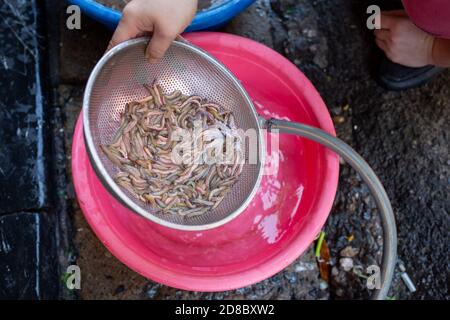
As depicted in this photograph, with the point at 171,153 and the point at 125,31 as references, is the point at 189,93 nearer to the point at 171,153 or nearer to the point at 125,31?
the point at 171,153

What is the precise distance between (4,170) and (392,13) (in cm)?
147

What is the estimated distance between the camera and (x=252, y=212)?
1.89m

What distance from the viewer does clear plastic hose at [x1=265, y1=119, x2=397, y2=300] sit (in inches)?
58.7

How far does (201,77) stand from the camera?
1661 mm

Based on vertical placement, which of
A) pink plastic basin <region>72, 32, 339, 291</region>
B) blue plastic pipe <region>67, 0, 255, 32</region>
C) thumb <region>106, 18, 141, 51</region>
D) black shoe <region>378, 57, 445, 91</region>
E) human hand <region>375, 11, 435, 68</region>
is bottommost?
pink plastic basin <region>72, 32, 339, 291</region>

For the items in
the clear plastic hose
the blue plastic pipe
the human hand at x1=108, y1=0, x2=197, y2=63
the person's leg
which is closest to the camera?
the human hand at x1=108, y1=0, x2=197, y2=63

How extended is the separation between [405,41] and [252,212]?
0.82 metres

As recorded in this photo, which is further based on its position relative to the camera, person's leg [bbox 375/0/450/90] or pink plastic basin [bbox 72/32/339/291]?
person's leg [bbox 375/0/450/90]

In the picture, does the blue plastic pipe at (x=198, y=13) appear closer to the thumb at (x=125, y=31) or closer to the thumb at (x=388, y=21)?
the thumb at (x=125, y=31)

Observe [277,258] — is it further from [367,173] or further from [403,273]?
[403,273]

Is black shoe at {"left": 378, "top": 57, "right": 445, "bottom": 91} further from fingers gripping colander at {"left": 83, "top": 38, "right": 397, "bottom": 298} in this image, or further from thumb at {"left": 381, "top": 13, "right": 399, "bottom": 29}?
fingers gripping colander at {"left": 83, "top": 38, "right": 397, "bottom": 298}

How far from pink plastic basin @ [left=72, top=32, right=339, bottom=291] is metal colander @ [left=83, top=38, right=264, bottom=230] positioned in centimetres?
14

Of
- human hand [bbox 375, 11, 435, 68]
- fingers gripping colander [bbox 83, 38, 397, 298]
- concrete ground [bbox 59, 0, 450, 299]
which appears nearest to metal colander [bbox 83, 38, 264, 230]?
fingers gripping colander [bbox 83, 38, 397, 298]

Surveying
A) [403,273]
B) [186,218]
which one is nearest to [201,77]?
[186,218]
